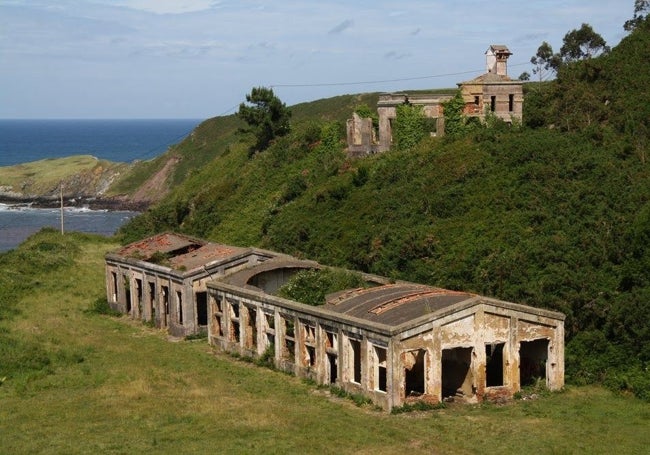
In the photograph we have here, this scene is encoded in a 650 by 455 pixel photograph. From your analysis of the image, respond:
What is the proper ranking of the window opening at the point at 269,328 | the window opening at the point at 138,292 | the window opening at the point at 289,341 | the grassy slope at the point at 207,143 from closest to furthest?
1. the window opening at the point at 289,341
2. the window opening at the point at 269,328
3. the window opening at the point at 138,292
4. the grassy slope at the point at 207,143

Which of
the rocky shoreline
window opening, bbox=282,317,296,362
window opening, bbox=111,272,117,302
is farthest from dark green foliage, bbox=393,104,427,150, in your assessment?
the rocky shoreline

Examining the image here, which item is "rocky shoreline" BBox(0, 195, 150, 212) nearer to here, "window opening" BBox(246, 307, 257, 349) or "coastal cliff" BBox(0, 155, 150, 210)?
"coastal cliff" BBox(0, 155, 150, 210)

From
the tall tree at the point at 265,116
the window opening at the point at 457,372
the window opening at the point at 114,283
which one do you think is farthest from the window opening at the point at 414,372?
the tall tree at the point at 265,116

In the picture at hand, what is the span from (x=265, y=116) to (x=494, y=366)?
43718 mm

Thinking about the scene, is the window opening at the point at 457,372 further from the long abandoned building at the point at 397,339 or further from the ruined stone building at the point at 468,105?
Answer: the ruined stone building at the point at 468,105

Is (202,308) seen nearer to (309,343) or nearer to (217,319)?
(217,319)

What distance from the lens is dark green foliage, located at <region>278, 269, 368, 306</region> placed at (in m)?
33.6

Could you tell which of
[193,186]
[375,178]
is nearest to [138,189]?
[193,186]

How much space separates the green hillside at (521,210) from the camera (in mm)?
32594

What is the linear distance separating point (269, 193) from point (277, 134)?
42.3ft

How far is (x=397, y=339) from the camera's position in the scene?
26.7 m

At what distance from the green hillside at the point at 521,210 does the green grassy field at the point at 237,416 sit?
4.18 m

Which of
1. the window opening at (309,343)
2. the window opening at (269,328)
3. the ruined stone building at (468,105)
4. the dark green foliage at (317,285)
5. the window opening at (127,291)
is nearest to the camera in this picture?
the window opening at (309,343)

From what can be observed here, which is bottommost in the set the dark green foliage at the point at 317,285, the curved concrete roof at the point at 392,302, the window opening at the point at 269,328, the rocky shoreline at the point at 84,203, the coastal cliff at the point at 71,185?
the rocky shoreline at the point at 84,203
